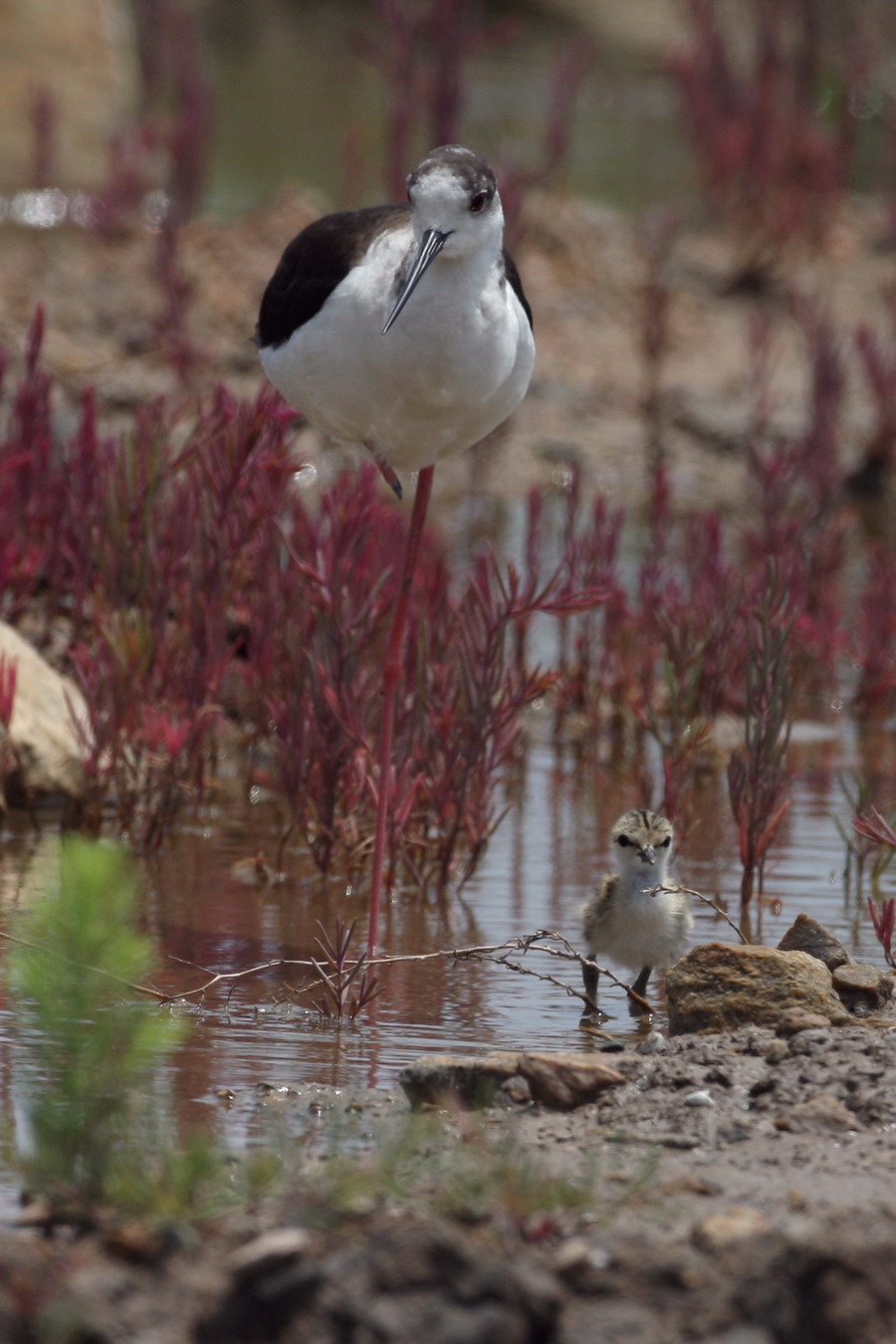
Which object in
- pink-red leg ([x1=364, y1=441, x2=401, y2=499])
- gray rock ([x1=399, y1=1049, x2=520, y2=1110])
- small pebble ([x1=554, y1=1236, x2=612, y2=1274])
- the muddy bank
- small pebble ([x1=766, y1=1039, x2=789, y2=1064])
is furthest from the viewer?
pink-red leg ([x1=364, y1=441, x2=401, y2=499])

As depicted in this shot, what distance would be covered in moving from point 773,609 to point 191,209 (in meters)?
8.78

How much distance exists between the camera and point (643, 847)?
14.3 feet

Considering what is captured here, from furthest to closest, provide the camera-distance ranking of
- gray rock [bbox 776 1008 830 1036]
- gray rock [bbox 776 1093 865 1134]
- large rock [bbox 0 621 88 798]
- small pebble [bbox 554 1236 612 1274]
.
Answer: large rock [bbox 0 621 88 798], gray rock [bbox 776 1008 830 1036], gray rock [bbox 776 1093 865 1134], small pebble [bbox 554 1236 612 1274]

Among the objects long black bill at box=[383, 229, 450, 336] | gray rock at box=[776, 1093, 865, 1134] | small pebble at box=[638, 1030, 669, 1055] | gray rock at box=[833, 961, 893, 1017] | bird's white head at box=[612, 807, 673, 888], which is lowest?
gray rock at box=[776, 1093, 865, 1134]

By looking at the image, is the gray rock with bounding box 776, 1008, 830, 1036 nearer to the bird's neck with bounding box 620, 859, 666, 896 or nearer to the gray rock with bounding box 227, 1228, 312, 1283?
the bird's neck with bounding box 620, 859, 666, 896

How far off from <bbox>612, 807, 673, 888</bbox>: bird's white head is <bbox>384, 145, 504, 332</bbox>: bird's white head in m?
1.23

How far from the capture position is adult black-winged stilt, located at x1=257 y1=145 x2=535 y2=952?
160 inches

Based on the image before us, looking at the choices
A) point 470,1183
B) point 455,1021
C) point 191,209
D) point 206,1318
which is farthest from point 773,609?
point 191,209

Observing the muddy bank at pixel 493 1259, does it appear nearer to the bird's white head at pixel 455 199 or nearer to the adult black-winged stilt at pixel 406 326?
the adult black-winged stilt at pixel 406 326

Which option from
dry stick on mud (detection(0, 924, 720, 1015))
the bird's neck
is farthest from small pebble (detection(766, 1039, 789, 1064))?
the bird's neck

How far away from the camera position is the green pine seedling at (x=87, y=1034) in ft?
8.36

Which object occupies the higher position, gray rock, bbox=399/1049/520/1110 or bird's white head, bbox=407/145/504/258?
bird's white head, bbox=407/145/504/258

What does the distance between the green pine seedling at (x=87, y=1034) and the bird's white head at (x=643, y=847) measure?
6.03 ft

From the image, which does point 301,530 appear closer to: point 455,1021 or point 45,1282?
point 455,1021
